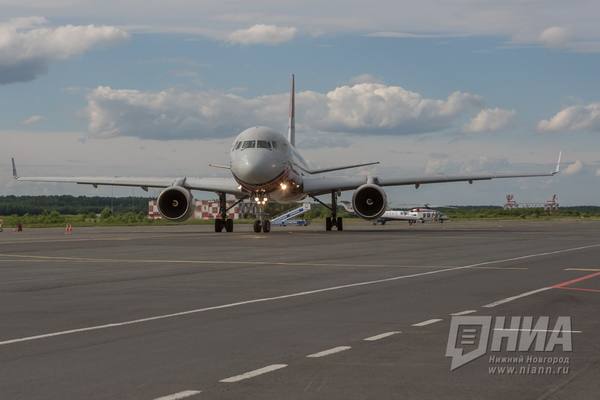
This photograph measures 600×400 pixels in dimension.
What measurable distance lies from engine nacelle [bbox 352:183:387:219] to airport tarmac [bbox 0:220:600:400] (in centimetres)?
2274

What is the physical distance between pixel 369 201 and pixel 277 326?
37256mm

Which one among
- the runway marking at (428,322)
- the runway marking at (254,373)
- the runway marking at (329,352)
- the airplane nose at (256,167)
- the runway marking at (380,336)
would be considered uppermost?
the airplane nose at (256,167)

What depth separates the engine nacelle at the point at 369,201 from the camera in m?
48.5

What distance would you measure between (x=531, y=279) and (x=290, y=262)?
7.64 m

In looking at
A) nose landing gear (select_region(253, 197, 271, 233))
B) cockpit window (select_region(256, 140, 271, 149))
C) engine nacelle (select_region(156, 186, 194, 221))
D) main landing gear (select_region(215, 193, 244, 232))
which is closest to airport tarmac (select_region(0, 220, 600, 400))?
cockpit window (select_region(256, 140, 271, 149))

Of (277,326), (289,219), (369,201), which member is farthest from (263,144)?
(289,219)

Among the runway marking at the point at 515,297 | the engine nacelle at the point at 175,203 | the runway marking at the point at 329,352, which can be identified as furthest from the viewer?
the engine nacelle at the point at 175,203

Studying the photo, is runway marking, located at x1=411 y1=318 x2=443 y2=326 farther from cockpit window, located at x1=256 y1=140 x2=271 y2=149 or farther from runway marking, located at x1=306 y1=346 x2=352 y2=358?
cockpit window, located at x1=256 y1=140 x2=271 y2=149

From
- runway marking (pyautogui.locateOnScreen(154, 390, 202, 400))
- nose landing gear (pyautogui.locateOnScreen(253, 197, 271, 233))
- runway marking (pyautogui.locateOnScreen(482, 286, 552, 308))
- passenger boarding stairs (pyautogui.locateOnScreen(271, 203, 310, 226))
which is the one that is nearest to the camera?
runway marking (pyautogui.locateOnScreen(154, 390, 202, 400))

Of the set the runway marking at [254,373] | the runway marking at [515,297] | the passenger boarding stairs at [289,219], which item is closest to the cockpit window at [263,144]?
the runway marking at [515,297]

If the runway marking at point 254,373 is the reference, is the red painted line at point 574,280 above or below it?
above

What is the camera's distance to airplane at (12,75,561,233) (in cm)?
4647

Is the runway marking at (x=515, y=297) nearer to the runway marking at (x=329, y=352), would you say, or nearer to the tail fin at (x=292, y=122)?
the runway marking at (x=329, y=352)

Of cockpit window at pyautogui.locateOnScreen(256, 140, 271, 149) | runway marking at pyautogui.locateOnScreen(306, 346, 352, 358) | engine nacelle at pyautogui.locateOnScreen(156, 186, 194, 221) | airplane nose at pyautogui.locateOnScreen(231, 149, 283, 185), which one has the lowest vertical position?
runway marking at pyautogui.locateOnScreen(306, 346, 352, 358)
